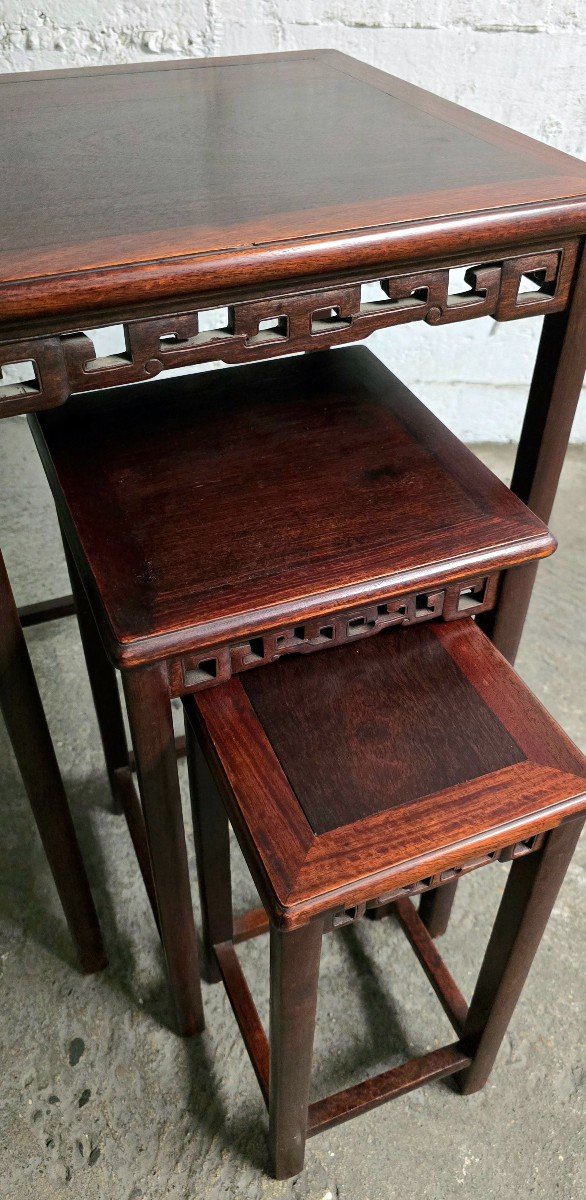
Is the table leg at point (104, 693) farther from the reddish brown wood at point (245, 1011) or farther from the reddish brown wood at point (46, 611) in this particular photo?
the reddish brown wood at point (245, 1011)

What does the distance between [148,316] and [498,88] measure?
59.5 inches

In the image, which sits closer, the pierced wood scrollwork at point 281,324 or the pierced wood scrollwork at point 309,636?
the pierced wood scrollwork at point 281,324

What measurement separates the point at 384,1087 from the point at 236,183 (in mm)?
1012

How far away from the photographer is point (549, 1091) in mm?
1222

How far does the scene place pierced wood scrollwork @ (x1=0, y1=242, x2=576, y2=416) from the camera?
0.78m

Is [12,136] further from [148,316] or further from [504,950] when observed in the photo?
[504,950]

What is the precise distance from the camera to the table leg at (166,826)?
2.90 ft

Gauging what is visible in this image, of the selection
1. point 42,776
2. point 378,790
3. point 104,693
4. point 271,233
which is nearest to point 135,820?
point 104,693

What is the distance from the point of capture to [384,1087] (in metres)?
1.10

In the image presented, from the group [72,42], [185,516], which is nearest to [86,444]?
[185,516]

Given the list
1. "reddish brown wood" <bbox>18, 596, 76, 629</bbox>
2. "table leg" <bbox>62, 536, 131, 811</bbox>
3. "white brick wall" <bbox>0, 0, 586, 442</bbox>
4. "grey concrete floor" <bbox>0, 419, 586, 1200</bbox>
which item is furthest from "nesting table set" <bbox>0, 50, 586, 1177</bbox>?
"white brick wall" <bbox>0, 0, 586, 442</bbox>

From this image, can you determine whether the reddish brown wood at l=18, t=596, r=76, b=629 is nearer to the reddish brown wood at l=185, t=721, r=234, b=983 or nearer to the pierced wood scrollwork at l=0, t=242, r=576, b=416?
the reddish brown wood at l=185, t=721, r=234, b=983

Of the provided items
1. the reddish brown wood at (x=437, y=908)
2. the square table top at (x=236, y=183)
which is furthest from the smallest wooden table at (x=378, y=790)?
the square table top at (x=236, y=183)

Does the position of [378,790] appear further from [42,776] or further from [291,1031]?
[42,776]
